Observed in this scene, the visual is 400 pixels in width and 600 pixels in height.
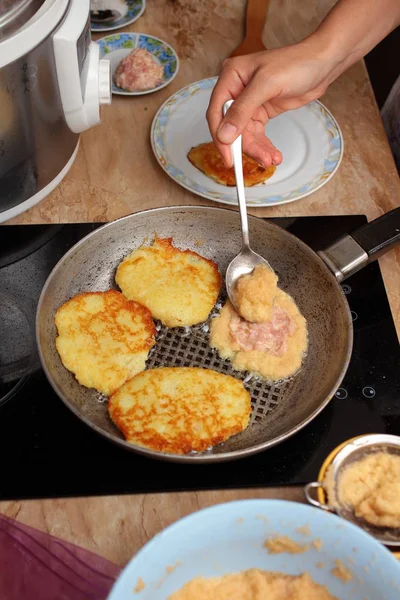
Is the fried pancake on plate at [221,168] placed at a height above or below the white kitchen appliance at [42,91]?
below

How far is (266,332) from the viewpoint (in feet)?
3.53

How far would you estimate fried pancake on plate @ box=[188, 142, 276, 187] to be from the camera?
1334 millimetres

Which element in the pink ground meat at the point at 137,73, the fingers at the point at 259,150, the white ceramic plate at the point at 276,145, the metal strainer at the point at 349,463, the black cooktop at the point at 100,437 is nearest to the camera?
the metal strainer at the point at 349,463

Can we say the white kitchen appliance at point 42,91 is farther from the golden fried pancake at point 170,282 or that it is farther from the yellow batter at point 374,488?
the yellow batter at point 374,488

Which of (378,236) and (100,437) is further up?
(378,236)

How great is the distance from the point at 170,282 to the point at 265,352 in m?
0.23

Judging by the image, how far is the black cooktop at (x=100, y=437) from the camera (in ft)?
2.97

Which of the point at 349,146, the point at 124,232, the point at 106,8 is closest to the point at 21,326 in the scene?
the point at 124,232

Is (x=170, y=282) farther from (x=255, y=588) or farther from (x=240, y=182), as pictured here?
(x=255, y=588)

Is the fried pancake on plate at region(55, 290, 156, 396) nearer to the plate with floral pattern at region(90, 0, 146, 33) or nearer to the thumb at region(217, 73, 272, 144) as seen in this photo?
the thumb at region(217, 73, 272, 144)

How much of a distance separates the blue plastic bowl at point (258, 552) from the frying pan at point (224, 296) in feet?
0.41

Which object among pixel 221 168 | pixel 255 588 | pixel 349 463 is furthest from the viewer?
pixel 221 168

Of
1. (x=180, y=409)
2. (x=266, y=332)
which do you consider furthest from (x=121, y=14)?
(x=180, y=409)

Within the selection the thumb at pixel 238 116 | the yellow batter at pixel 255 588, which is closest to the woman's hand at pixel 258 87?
the thumb at pixel 238 116
